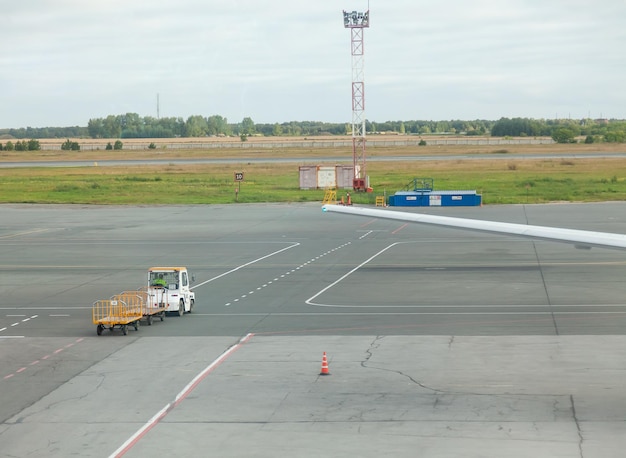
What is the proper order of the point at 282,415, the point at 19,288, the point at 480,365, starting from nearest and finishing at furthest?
the point at 282,415 → the point at 480,365 → the point at 19,288

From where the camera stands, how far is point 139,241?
3056 inches

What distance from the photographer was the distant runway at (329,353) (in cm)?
2509

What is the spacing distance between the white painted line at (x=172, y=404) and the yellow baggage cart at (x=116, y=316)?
6233mm

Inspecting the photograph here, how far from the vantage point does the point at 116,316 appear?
41250 millimetres

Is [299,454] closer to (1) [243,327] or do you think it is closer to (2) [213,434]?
(2) [213,434]

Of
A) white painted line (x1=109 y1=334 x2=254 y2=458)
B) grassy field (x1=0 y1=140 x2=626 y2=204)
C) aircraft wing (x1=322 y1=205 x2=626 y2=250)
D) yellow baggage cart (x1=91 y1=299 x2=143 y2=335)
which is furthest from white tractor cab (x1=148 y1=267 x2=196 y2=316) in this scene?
grassy field (x1=0 y1=140 x2=626 y2=204)

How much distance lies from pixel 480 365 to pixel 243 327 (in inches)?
499

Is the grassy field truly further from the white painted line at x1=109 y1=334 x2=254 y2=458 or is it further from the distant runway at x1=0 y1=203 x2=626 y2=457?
the white painted line at x1=109 y1=334 x2=254 y2=458

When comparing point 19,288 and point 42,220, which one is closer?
point 19,288

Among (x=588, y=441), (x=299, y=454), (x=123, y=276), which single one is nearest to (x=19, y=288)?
(x=123, y=276)

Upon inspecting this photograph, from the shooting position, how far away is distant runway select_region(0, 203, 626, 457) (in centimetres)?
2509

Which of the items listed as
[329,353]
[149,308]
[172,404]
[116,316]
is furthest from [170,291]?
[172,404]

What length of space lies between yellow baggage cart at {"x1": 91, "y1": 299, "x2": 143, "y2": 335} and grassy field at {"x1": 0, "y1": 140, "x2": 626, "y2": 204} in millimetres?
68570

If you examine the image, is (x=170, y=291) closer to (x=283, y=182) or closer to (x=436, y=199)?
(x=436, y=199)
